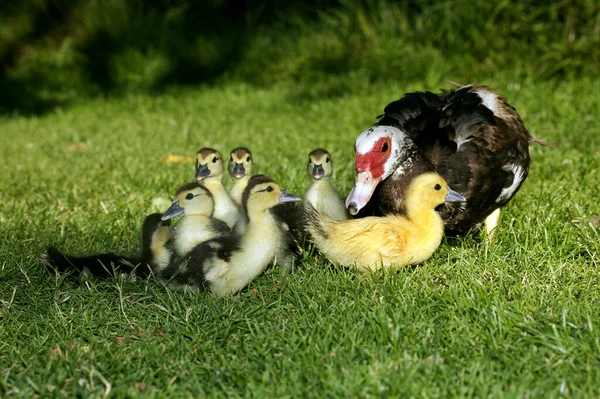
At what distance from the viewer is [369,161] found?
3707mm

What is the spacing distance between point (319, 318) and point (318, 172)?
126 cm

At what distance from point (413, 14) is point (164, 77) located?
3.51 meters

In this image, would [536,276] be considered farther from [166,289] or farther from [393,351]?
[166,289]

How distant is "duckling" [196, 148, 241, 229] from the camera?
411 cm

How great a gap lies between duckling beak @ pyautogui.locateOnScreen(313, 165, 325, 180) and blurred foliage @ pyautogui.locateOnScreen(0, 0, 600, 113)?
464 cm

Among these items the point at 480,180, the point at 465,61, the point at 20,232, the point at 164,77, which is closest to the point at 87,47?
the point at 164,77

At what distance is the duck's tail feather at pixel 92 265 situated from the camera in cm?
363

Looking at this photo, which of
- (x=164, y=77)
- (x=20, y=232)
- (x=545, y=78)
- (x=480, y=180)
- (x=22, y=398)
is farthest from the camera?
(x=164, y=77)

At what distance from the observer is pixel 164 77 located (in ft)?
35.2

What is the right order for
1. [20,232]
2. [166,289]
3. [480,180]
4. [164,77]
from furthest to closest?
[164,77] → [20,232] → [480,180] → [166,289]

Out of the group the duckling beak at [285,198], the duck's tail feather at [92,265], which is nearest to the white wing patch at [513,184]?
the duckling beak at [285,198]

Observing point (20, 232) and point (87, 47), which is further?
point (87, 47)

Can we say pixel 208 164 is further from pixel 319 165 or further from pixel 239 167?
pixel 319 165

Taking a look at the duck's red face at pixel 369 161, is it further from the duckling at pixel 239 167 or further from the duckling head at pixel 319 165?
the duckling at pixel 239 167
